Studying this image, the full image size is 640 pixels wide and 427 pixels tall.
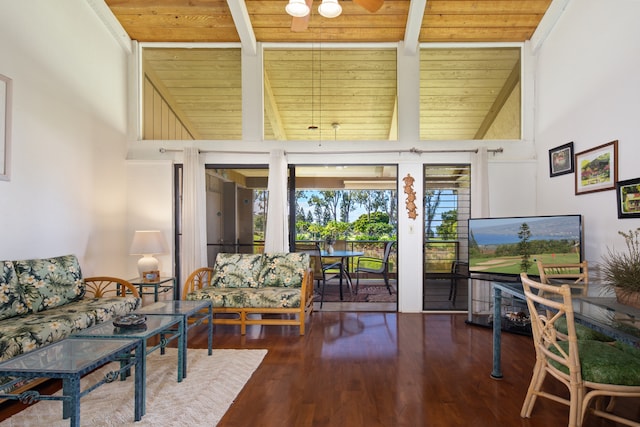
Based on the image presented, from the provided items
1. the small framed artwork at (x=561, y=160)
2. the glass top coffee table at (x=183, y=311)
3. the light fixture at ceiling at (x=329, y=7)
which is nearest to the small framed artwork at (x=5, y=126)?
the glass top coffee table at (x=183, y=311)

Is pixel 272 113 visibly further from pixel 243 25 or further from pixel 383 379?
pixel 383 379

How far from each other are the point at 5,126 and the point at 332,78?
12.2 feet

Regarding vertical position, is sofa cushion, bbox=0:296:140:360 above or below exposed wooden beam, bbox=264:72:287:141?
below

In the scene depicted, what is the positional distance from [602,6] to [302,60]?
3.42 m

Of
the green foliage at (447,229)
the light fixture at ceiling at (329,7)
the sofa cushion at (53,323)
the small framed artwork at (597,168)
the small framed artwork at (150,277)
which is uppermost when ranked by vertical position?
the light fixture at ceiling at (329,7)

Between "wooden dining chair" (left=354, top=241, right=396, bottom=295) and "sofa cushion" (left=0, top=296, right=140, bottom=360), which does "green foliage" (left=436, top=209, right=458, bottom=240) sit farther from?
"sofa cushion" (left=0, top=296, right=140, bottom=360)

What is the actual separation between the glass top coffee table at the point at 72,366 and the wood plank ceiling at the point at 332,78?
338 cm

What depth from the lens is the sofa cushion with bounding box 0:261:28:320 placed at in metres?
2.68

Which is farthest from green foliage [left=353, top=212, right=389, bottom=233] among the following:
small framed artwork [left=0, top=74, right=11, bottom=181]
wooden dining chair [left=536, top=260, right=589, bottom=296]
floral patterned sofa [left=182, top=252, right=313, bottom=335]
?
small framed artwork [left=0, top=74, right=11, bottom=181]

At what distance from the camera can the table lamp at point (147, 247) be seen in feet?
14.0

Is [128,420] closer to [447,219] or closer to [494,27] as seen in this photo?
[447,219]

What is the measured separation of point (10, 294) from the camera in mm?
2734

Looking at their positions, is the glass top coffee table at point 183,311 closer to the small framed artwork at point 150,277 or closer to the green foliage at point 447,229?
the small framed artwork at point 150,277

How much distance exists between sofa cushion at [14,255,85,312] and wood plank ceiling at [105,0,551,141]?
2.35m
